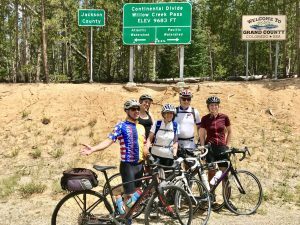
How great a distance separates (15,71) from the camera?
1109 inches

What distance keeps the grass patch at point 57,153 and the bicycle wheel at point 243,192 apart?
6571 millimetres

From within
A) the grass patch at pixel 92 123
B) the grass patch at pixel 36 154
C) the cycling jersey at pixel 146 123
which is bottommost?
the grass patch at pixel 36 154

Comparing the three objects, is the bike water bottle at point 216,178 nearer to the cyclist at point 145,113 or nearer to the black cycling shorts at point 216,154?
the black cycling shorts at point 216,154

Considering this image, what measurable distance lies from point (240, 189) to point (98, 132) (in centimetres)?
735

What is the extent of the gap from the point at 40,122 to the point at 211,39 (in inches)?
1002

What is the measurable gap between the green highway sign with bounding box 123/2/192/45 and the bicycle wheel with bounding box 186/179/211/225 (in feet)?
31.3

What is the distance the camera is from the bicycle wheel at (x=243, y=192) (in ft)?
24.2

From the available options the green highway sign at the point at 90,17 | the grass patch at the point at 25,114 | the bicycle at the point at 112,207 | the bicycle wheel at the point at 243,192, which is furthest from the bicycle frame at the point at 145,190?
the green highway sign at the point at 90,17

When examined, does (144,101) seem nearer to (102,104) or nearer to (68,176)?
(68,176)

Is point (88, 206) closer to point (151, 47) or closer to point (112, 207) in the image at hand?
point (112, 207)

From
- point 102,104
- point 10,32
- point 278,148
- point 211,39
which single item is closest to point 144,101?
point 278,148

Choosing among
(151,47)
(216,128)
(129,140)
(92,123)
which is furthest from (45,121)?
(151,47)

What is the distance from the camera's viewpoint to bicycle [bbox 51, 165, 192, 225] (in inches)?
216

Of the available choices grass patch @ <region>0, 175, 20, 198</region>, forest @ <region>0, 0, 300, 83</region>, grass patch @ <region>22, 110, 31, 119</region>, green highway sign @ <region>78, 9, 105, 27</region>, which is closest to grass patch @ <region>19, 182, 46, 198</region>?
grass patch @ <region>0, 175, 20, 198</region>
